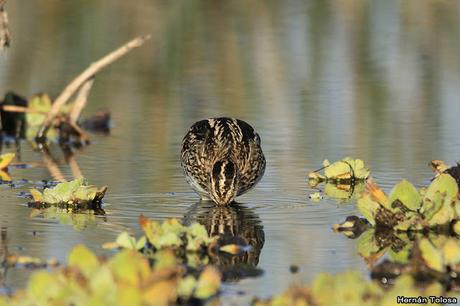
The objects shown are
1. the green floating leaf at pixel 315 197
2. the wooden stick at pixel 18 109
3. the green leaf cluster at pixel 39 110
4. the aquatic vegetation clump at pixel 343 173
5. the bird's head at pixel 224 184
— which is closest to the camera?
the bird's head at pixel 224 184

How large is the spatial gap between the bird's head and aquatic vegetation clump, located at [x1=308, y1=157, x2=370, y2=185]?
1.15 metres

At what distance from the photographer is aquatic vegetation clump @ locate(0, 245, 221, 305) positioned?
21.9 feet

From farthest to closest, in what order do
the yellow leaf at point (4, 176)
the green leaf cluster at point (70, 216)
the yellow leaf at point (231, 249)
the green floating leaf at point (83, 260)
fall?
the yellow leaf at point (4, 176)
the green leaf cluster at point (70, 216)
the yellow leaf at point (231, 249)
the green floating leaf at point (83, 260)

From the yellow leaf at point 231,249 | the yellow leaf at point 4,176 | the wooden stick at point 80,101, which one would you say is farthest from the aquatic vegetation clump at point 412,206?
the wooden stick at point 80,101

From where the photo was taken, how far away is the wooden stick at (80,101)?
14.5 metres

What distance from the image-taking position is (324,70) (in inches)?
733

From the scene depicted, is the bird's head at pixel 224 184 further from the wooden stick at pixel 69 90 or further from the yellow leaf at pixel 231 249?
the wooden stick at pixel 69 90

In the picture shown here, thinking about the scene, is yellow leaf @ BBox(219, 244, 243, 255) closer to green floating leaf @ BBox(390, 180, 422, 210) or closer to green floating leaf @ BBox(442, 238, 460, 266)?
green floating leaf @ BBox(390, 180, 422, 210)

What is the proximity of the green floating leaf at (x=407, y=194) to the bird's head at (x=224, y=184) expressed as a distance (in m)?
1.75

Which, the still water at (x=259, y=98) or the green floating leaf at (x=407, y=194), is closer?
the green floating leaf at (x=407, y=194)

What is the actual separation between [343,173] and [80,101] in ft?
13.4

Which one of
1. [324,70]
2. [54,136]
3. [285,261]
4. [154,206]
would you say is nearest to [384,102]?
[324,70]

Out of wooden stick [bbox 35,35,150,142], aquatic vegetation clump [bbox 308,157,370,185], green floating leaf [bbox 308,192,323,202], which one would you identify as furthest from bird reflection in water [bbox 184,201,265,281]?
wooden stick [bbox 35,35,150,142]

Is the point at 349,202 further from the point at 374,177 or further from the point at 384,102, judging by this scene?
the point at 384,102
